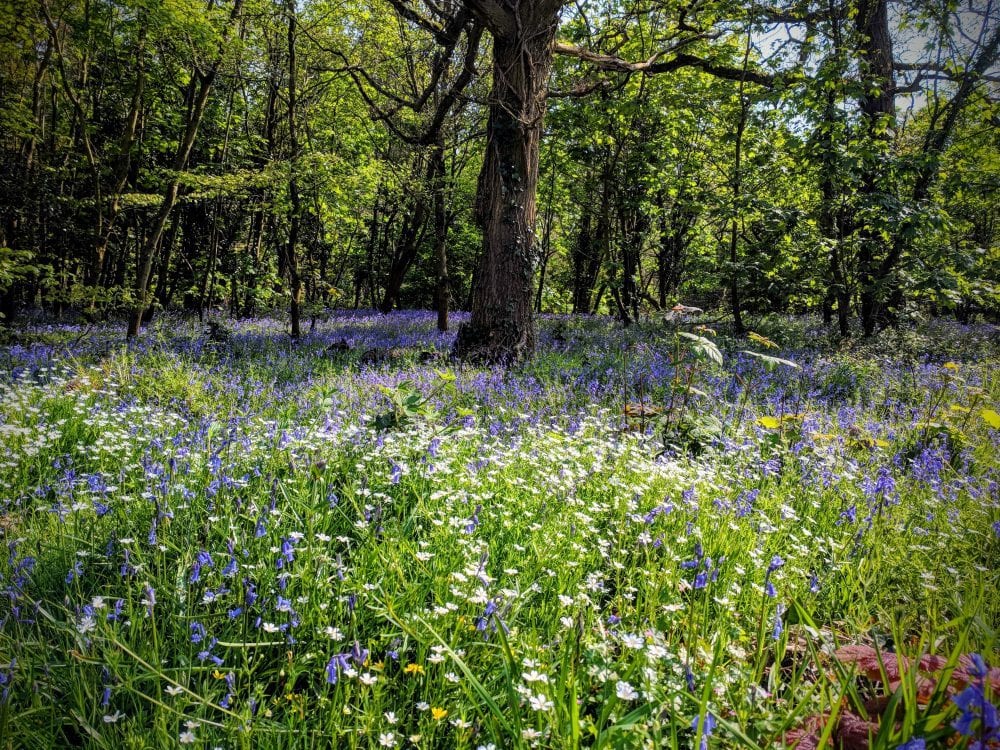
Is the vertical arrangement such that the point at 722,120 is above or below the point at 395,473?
above

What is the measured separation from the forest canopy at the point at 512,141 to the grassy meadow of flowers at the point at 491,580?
447 centimetres

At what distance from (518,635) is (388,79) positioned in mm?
16278

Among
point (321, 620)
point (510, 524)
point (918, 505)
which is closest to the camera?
point (321, 620)

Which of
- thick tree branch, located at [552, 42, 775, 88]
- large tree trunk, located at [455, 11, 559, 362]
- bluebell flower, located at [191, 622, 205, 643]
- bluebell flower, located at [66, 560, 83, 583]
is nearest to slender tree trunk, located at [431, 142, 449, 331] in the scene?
large tree trunk, located at [455, 11, 559, 362]

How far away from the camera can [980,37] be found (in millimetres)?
11961

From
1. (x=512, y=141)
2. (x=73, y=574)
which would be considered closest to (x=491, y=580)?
(x=73, y=574)

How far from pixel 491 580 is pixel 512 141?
7.25 m

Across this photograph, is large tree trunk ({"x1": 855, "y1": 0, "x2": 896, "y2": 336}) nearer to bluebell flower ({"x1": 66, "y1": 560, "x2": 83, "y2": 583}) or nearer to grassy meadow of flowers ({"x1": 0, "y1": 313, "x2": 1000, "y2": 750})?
grassy meadow of flowers ({"x1": 0, "y1": 313, "x2": 1000, "y2": 750})

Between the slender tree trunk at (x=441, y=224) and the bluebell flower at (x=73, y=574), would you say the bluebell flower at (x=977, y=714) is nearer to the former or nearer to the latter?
the bluebell flower at (x=73, y=574)

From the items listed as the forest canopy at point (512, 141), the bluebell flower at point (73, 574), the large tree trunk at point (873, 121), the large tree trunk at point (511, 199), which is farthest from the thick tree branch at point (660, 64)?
the bluebell flower at point (73, 574)

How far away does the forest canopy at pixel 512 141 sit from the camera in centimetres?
791

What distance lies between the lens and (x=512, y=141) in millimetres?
7703

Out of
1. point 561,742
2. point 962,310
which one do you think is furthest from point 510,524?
point 962,310

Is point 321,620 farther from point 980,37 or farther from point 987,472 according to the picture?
point 980,37
